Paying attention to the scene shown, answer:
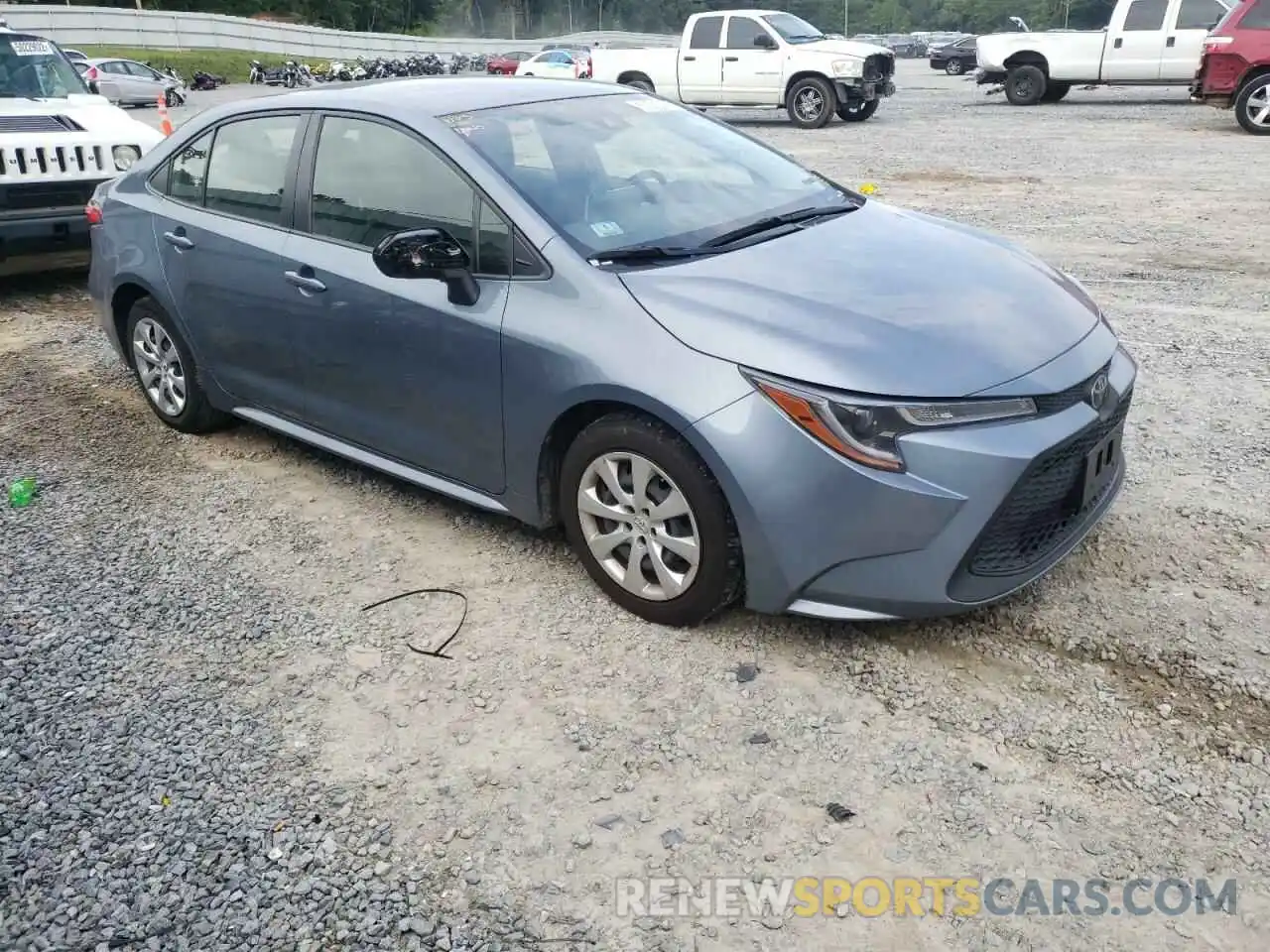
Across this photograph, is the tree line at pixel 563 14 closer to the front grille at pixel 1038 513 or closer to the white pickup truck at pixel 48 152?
the white pickup truck at pixel 48 152

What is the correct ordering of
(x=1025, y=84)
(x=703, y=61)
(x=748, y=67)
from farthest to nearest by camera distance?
(x=1025, y=84) < (x=703, y=61) < (x=748, y=67)

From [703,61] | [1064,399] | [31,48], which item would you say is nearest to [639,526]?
[1064,399]

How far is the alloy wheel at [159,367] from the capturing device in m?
5.18

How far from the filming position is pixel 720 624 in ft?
11.6

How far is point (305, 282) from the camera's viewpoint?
4191 mm

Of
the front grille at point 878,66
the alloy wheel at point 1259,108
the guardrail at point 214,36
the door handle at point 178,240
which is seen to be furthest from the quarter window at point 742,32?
the guardrail at point 214,36

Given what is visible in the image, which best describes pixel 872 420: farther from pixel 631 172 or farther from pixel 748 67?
pixel 748 67

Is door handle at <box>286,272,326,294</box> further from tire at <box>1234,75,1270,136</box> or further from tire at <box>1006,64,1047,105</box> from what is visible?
tire at <box>1006,64,1047,105</box>

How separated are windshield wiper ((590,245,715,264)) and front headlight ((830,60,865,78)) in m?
16.2

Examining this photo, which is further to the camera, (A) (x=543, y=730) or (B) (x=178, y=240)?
(B) (x=178, y=240)

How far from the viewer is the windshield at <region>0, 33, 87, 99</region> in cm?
842

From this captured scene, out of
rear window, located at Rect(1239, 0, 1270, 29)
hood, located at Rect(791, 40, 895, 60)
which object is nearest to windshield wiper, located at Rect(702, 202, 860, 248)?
rear window, located at Rect(1239, 0, 1270, 29)

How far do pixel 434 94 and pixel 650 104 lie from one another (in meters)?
0.93

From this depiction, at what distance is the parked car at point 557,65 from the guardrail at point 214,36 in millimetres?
13276
